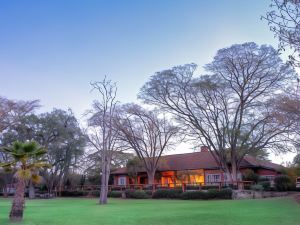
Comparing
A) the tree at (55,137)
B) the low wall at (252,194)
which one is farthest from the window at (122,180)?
the low wall at (252,194)

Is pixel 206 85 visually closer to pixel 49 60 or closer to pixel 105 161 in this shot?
pixel 105 161

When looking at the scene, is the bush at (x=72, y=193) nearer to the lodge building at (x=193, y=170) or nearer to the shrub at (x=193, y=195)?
the lodge building at (x=193, y=170)

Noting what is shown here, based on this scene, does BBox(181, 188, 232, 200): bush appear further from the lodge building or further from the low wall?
the lodge building

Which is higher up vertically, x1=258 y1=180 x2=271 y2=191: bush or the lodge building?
the lodge building

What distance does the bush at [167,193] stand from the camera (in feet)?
112

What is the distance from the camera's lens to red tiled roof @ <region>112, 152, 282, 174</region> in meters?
43.3

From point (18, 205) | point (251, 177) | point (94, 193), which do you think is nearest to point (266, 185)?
point (251, 177)

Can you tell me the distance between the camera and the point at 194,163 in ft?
157

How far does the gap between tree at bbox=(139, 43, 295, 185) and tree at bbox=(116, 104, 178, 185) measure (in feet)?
16.6

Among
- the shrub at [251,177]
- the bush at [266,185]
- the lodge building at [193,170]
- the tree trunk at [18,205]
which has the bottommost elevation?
the tree trunk at [18,205]

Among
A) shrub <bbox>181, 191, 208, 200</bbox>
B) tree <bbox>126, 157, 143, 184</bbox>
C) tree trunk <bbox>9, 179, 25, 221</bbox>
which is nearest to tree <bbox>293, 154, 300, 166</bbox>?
shrub <bbox>181, 191, 208, 200</bbox>

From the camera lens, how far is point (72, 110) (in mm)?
55406

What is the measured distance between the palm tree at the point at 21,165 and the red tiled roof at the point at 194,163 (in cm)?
3071

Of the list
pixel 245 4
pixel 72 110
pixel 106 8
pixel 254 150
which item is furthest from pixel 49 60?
pixel 72 110
